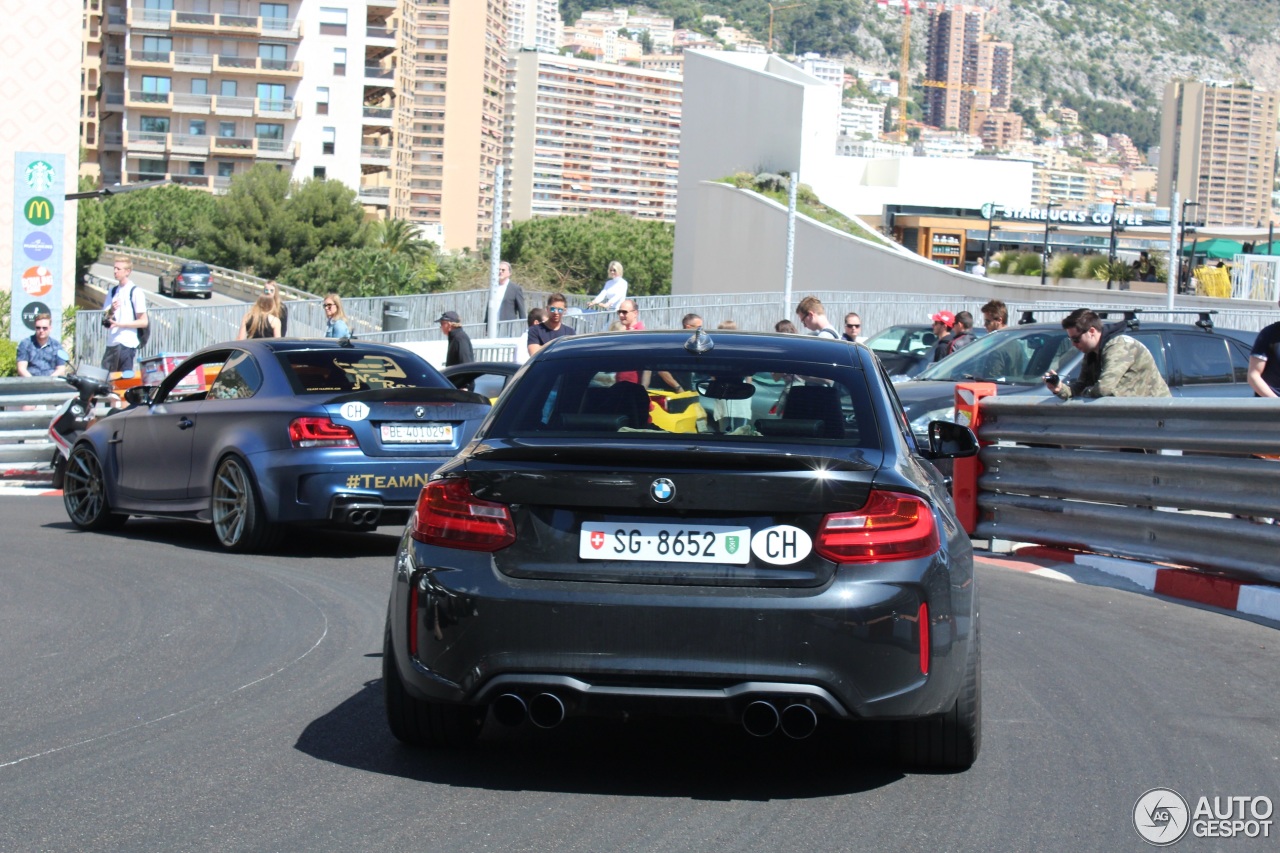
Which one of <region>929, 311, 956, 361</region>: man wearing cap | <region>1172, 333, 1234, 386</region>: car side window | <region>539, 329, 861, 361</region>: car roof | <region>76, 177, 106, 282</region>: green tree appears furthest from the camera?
<region>76, 177, 106, 282</region>: green tree

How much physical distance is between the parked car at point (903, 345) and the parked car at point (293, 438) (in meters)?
13.2

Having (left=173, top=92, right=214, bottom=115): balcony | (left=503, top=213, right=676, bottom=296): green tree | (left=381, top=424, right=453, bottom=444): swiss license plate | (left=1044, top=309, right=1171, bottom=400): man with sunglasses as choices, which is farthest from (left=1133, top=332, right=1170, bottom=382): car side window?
(left=173, top=92, right=214, bottom=115): balcony

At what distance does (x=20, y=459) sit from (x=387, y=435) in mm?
7108

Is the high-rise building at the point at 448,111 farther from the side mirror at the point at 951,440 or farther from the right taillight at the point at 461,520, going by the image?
the right taillight at the point at 461,520

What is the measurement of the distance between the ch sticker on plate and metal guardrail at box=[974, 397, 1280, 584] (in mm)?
4285

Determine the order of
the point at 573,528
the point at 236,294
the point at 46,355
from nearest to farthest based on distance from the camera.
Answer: the point at 573,528
the point at 46,355
the point at 236,294

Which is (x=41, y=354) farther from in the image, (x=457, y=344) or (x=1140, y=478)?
(x=1140, y=478)

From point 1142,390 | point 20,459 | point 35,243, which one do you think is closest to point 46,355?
point 20,459

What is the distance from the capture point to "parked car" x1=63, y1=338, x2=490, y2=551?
32.7 feet

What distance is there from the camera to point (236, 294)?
93.4 metres

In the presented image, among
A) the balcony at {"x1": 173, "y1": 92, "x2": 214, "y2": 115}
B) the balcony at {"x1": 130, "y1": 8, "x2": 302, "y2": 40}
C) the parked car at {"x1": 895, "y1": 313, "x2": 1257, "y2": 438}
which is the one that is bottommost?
the parked car at {"x1": 895, "y1": 313, "x2": 1257, "y2": 438}

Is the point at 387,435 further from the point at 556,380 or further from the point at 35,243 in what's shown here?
the point at 35,243

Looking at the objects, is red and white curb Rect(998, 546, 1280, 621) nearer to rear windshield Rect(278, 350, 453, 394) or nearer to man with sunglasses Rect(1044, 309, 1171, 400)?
man with sunglasses Rect(1044, 309, 1171, 400)

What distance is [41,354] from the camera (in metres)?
17.5
